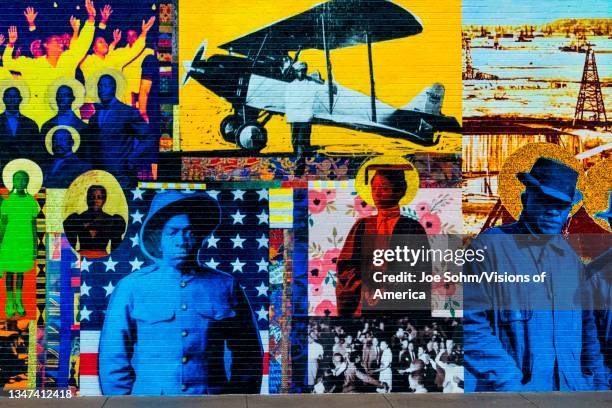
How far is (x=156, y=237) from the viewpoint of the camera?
33.2 feet

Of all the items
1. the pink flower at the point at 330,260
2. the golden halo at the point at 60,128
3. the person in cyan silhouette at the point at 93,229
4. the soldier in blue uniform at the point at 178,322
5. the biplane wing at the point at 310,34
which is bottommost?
the soldier in blue uniform at the point at 178,322

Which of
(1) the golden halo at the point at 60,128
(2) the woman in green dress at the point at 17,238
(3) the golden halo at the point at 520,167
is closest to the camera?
(2) the woman in green dress at the point at 17,238

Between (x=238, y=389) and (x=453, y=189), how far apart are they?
3.46 metres

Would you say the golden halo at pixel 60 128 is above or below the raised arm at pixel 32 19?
below

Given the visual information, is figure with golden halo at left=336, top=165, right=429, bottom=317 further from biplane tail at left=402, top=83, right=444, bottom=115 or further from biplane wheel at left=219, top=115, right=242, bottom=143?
biplane wheel at left=219, top=115, right=242, bottom=143

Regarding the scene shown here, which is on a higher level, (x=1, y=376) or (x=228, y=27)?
(x=228, y=27)

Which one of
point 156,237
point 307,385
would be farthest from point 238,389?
point 156,237

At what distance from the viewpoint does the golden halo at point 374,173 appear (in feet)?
33.4

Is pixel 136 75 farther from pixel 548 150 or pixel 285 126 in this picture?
pixel 548 150

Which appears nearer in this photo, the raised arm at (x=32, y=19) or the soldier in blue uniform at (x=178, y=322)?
the soldier in blue uniform at (x=178, y=322)

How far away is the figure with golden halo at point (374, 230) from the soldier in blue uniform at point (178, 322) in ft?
3.81

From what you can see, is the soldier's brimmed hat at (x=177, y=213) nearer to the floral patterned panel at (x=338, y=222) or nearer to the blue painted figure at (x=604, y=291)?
the floral patterned panel at (x=338, y=222)

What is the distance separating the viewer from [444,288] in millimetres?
10227

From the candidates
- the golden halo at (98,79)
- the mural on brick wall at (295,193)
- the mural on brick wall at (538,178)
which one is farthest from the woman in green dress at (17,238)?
the mural on brick wall at (538,178)
